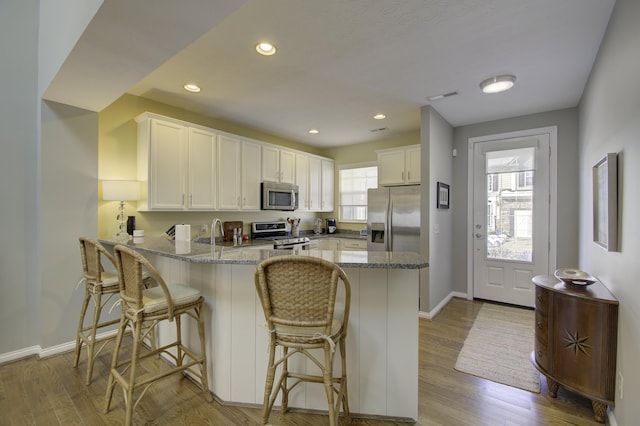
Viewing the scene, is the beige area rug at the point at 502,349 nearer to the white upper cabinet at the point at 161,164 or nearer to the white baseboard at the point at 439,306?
the white baseboard at the point at 439,306

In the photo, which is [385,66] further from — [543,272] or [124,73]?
[543,272]

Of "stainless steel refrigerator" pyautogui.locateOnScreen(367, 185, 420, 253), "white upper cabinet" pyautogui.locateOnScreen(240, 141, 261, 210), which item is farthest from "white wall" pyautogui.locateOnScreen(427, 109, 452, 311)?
"white upper cabinet" pyautogui.locateOnScreen(240, 141, 261, 210)

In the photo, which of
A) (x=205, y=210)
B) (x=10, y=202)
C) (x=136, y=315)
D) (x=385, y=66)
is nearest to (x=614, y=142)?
(x=385, y=66)

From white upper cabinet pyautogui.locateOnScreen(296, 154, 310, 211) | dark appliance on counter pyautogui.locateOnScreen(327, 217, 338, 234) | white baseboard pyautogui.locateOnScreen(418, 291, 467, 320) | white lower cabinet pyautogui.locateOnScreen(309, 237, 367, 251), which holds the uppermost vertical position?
white upper cabinet pyautogui.locateOnScreen(296, 154, 310, 211)

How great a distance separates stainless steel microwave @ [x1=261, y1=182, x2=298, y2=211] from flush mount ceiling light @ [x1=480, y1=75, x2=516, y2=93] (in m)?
2.98

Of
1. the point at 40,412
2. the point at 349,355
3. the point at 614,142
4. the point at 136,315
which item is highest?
the point at 614,142

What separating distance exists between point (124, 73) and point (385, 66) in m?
2.11

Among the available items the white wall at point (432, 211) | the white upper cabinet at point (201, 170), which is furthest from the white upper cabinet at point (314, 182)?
the white wall at point (432, 211)

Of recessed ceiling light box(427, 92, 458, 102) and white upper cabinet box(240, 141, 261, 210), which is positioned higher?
recessed ceiling light box(427, 92, 458, 102)

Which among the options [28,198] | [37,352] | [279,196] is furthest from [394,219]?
[37,352]

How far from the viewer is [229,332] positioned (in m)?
1.97

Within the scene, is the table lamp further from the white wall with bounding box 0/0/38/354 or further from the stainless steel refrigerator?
the stainless steel refrigerator

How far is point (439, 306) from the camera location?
3.88m

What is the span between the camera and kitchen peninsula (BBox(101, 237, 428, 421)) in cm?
174
